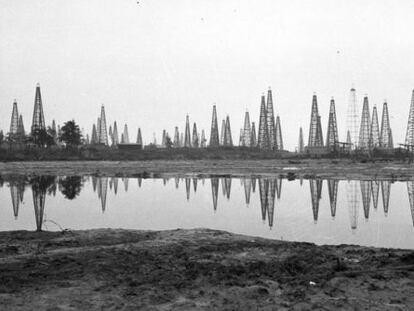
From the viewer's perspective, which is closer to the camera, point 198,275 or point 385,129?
point 198,275

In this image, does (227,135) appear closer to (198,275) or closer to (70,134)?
(70,134)

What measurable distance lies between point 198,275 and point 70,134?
88329 millimetres

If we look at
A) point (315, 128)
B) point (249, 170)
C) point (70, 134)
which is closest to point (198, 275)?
point (249, 170)

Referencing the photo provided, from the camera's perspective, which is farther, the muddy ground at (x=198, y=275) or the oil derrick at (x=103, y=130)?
the oil derrick at (x=103, y=130)

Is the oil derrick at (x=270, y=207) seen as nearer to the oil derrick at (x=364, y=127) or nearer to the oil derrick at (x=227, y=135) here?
the oil derrick at (x=364, y=127)

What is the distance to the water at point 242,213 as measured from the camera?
11836 mm

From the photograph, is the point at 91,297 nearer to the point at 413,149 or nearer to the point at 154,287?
the point at 154,287

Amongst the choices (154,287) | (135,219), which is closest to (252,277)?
(154,287)

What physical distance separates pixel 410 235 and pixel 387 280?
530 cm

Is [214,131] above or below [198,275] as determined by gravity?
above

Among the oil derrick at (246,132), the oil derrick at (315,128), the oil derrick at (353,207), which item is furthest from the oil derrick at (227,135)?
the oil derrick at (353,207)

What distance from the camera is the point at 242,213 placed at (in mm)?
15719

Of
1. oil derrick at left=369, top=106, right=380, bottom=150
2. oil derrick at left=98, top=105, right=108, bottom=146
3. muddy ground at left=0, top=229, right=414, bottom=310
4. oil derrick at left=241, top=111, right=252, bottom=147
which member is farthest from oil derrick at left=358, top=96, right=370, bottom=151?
muddy ground at left=0, top=229, right=414, bottom=310

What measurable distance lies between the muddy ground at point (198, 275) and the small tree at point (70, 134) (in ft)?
276
